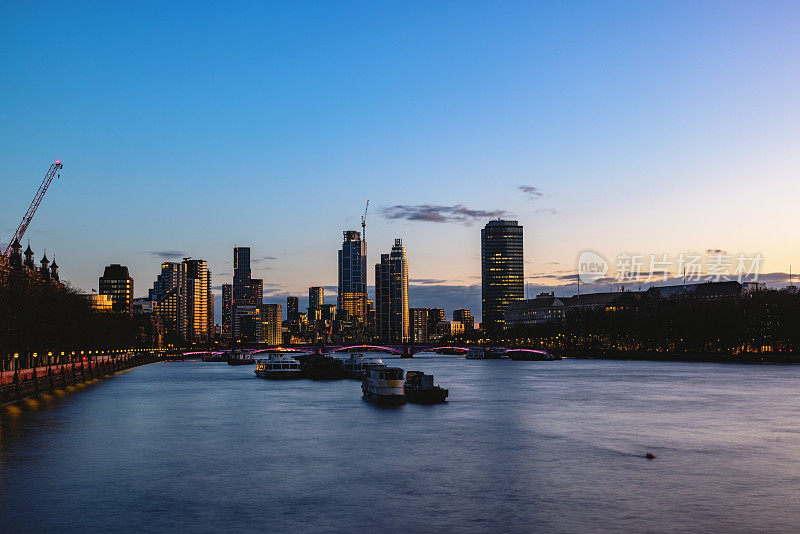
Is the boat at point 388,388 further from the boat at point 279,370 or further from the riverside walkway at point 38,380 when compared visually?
the boat at point 279,370

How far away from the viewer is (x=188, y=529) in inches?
1048

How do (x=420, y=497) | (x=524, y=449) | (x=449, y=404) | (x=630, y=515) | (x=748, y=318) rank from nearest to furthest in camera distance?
(x=630, y=515)
(x=420, y=497)
(x=524, y=449)
(x=449, y=404)
(x=748, y=318)

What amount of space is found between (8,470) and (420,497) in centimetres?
2070

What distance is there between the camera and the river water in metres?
28.3

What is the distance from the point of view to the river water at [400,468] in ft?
92.9

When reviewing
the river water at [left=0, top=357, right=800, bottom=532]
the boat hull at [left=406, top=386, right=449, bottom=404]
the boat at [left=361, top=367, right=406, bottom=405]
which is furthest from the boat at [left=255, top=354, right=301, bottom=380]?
the river water at [left=0, top=357, right=800, bottom=532]

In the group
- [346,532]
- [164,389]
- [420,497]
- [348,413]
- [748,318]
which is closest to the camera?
[346,532]

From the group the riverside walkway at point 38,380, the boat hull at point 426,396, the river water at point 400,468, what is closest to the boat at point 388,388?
the boat hull at point 426,396

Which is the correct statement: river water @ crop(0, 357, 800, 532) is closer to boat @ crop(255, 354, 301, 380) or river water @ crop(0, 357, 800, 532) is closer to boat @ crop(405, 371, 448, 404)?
boat @ crop(405, 371, 448, 404)

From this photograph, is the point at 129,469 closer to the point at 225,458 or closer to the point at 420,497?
the point at 225,458

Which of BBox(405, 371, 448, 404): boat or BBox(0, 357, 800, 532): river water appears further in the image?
BBox(405, 371, 448, 404): boat

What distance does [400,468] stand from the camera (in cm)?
3969

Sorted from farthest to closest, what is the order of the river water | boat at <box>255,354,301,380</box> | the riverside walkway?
boat at <box>255,354,301,380</box> < the riverside walkway < the river water

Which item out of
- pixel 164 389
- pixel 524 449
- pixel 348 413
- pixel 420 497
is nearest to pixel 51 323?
pixel 164 389
